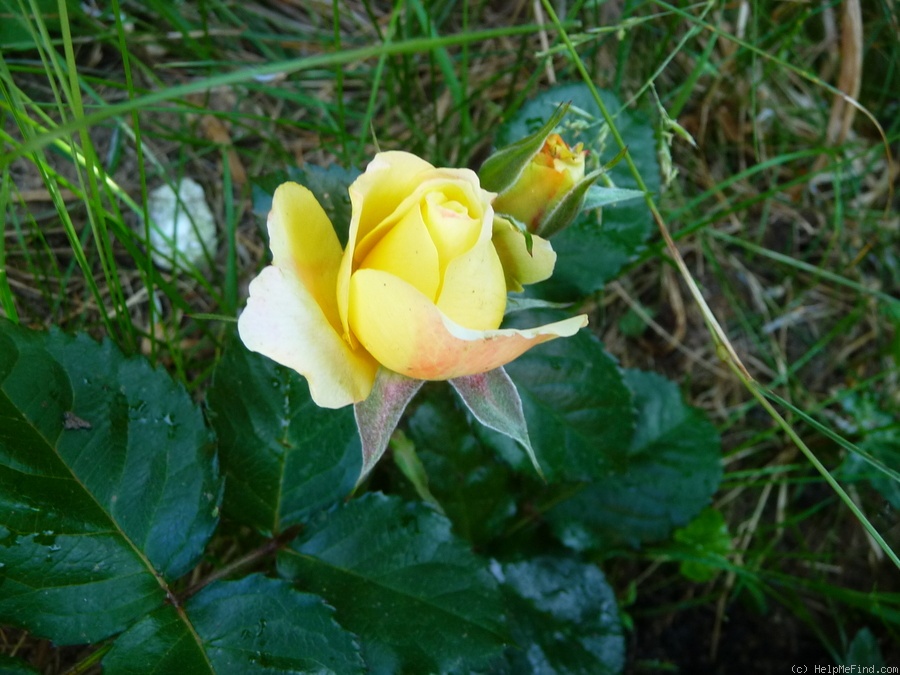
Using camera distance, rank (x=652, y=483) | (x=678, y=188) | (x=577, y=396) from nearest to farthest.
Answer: (x=577, y=396) < (x=652, y=483) < (x=678, y=188)

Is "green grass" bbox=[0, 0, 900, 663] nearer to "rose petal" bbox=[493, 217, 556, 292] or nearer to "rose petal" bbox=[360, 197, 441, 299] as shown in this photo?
"rose petal" bbox=[493, 217, 556, 292]

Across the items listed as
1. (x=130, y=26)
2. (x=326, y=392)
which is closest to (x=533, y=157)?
(x=326, y=392)

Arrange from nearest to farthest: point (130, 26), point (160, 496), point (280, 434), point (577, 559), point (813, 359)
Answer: point (160, 496), point (280, 434), point (577, 559), point (130, 26), point (813, 359)

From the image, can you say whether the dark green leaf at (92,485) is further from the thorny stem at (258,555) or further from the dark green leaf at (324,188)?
the dark green leaf at (324,188)

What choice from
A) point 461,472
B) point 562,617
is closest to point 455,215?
point 461,472

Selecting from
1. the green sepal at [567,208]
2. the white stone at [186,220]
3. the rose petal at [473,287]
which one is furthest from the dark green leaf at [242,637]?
the white stone at [186,220]

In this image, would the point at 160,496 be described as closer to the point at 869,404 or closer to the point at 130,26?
the point at 130,26

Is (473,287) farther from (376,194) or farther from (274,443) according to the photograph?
(274,443)
